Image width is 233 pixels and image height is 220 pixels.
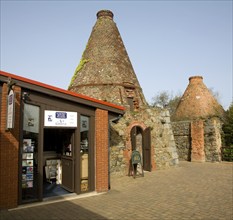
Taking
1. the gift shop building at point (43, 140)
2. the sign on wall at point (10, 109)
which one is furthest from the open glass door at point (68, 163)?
the sign on wall at point (10, 109)

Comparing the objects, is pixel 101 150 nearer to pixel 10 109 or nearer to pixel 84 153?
pixel 84 153

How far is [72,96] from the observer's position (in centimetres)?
752

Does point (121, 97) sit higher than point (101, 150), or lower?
higher

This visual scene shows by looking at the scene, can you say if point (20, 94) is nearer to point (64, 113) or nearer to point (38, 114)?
point (38, 114)

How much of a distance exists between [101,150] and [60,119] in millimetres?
1749

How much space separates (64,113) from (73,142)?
1.01m

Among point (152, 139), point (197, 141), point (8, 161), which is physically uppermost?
point (152, 139)

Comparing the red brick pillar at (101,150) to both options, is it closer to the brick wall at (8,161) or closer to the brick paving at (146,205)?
the brick paving at (146,205)

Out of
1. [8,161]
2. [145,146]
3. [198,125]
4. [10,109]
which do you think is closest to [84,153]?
[8,161]

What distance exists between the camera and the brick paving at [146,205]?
5781mm

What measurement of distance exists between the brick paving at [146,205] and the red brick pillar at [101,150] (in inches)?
15.7

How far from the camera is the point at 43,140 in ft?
25.5

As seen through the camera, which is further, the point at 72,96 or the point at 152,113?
the point at 152,113

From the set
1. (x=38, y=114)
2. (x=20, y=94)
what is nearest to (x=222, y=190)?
(x=38, y=114)
